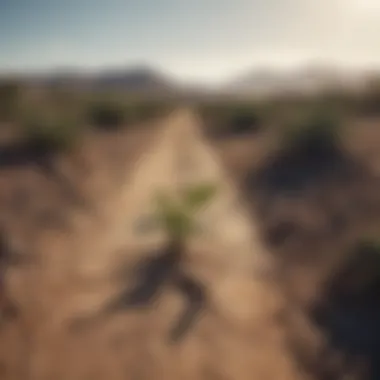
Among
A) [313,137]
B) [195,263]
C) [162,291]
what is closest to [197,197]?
[195,263]

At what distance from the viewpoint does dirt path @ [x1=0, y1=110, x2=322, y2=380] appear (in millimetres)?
5863

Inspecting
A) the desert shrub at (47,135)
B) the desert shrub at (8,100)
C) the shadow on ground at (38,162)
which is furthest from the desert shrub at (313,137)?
the desert shrub at (8,100)

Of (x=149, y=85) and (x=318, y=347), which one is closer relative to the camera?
(x=318, y=347)

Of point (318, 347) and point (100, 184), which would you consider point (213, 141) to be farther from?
point (318, 347)

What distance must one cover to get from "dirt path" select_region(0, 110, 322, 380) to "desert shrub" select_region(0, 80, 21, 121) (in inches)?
432

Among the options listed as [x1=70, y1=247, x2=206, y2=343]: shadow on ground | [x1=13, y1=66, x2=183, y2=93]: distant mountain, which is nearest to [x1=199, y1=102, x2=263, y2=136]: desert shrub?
[x1=70, y1=247, x2=206, y2=343]: shadow on ground

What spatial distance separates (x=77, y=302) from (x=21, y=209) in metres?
3.38

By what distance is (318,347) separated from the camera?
629cm

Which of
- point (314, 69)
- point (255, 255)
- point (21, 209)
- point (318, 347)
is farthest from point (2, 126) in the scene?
point (314, 69)

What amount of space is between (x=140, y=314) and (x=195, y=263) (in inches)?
61.0

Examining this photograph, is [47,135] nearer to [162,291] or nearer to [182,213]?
[182,213]

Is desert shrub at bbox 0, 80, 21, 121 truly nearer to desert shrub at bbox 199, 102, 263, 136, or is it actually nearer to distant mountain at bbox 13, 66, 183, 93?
desert shrub at bbox 199, 102, 263, 136

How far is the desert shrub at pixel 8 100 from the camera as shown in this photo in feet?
64.8

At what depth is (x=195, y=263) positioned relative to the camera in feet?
26.6
